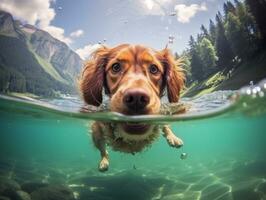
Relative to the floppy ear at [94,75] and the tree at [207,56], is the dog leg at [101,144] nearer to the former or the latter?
the floppy ear at [94,75]

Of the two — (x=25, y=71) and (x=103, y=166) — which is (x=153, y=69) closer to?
(x=103, y=166)

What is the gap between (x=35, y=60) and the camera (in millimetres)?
9703

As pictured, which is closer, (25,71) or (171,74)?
(171,74)

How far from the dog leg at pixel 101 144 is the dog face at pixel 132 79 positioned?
1.20 m

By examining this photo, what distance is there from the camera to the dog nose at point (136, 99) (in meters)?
5.41

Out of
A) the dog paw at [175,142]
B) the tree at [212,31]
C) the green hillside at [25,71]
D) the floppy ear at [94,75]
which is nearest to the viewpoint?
the floppy ear at [94,75]

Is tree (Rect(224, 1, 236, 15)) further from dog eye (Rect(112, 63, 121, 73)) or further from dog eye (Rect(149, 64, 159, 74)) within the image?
dog eye (Rect(112, 63, 121, 73))

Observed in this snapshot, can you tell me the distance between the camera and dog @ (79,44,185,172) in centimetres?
575

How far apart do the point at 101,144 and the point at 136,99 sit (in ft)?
10.8

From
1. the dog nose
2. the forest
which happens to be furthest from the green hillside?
the dog nose

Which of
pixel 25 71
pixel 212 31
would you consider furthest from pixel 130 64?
pixel 25 71

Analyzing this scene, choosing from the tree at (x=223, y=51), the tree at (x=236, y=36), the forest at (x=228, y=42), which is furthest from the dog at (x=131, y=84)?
the tree at (x=236, y=36)

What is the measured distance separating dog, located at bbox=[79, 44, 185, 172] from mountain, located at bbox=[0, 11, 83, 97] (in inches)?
61.8

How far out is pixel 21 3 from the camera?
890cm
